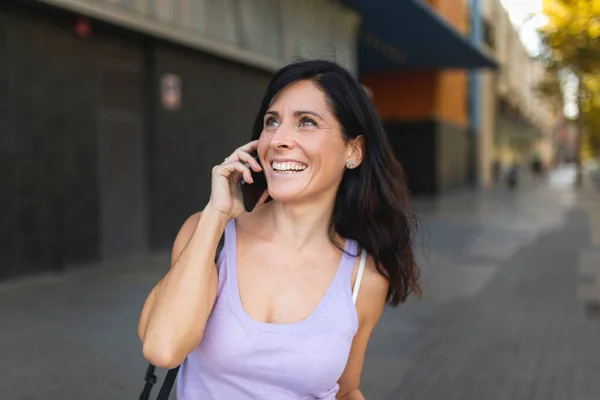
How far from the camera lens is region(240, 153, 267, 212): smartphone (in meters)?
2.24

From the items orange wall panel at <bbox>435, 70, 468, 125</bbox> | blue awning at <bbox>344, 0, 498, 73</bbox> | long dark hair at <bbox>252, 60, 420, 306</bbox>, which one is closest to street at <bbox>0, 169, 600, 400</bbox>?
long dark hair at <bbox>252, 60, 420, 306</bbox>

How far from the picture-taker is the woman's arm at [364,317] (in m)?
2.13

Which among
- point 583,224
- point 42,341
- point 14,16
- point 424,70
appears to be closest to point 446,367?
point 42,341

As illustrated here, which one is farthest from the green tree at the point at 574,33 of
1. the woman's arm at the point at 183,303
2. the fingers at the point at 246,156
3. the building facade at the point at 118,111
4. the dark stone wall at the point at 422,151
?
the dark stone wall at the point at 422,151

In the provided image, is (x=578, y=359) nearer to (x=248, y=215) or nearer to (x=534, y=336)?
(x=534, y=336)

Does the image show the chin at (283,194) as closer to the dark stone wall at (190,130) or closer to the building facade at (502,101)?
the dark stone wall at (190,130)

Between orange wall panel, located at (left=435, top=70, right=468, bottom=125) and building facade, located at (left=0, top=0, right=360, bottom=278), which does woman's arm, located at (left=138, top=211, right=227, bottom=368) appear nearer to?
building facade, located at (left=0, top=0, right=360, bottom=278)

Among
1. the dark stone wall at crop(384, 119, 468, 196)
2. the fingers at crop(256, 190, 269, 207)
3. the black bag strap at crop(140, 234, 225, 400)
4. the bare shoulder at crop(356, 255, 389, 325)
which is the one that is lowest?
the black bag strap at crop(140, 234, 225, 400)

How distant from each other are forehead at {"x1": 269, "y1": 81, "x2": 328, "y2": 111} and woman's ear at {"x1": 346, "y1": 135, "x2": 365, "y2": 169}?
204mm

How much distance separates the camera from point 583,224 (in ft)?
54.4

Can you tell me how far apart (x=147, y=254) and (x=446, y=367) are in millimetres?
6235

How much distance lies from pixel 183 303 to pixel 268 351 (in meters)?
0.28

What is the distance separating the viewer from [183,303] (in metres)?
1.88

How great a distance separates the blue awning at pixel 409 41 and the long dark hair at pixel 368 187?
12562 millimetres
